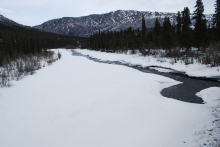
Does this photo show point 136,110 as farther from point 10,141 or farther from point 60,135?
point 10,141

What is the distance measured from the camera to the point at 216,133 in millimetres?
2938

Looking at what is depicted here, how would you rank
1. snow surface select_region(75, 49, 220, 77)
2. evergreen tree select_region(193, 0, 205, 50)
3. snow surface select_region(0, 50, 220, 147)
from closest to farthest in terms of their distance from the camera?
1. snow surface select_region(0, 50, 220, 147)
2. snow surface select_region(75, 49, 220, 77)
3. evergreen tree select_region(193, 0, 205, 50)

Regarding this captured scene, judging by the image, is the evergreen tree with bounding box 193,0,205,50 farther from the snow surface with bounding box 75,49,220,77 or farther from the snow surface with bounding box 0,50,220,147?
the snow surface with bounding box 0,50,220,147

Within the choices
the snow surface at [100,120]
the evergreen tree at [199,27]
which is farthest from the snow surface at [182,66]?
the evergreen tree at [199,27]

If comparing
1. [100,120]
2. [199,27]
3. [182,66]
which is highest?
[199,27]

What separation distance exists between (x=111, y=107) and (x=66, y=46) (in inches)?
4022

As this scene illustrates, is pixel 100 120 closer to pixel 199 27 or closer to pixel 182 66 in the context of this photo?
pixel 182 66

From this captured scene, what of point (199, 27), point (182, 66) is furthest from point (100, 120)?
point (199, 27)

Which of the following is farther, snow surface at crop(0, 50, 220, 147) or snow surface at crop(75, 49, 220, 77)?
snow surface at crop(75, 49, 220, 77)

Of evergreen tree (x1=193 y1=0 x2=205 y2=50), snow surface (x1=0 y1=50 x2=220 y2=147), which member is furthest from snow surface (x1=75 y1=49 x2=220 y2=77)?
evergreen tree (x1=193 y1=0 x2=205 y2=50)

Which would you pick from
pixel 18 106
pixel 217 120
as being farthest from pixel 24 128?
pixel 217 120

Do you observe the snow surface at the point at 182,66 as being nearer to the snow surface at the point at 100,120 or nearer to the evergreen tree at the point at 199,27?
the snow surface at the point at 100,120

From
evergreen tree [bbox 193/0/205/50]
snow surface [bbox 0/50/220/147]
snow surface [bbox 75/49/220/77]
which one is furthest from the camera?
evergreen tree [bbox 193/0/205/50]

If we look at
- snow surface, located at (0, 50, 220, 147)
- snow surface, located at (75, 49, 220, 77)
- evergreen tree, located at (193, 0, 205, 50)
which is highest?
evergreen tree, located at (193, 0, 205, 50)
